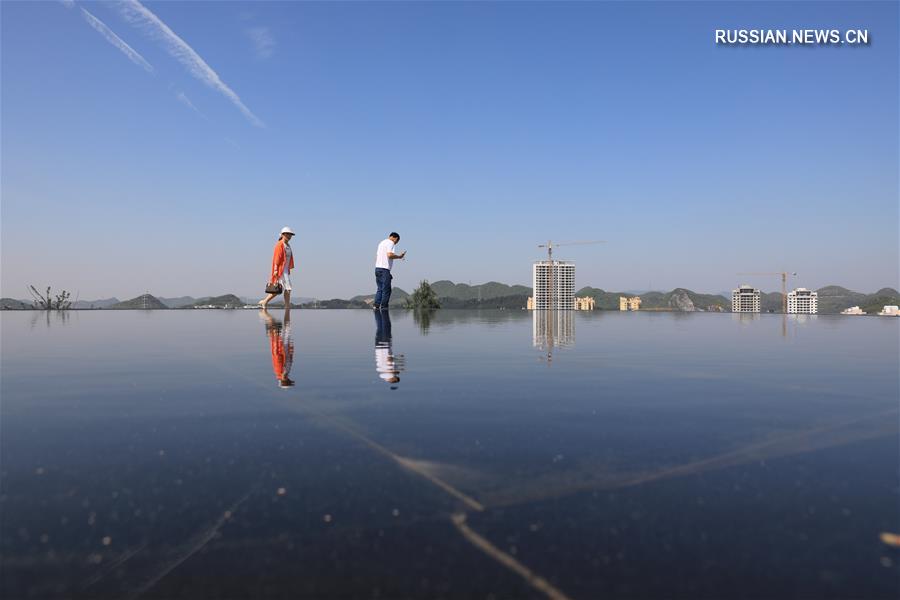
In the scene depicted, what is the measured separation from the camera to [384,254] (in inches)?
Answer: 901

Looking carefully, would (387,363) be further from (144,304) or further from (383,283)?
(144,304)

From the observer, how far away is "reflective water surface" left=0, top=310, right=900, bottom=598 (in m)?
1.99

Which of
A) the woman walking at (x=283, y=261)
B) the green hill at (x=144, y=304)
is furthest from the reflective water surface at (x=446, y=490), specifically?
the green hill at (x=144, y=304)

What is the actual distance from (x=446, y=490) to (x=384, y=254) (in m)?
20.6

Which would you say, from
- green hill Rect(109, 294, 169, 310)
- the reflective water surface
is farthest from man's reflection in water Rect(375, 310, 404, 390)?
green hill Rect(109, 294, 169, 310)

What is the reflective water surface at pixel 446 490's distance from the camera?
1.99 meters

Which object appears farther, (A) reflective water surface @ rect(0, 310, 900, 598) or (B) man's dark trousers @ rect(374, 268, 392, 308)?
(B) man's dark trousers @ rect(374, 268, 392, 308)

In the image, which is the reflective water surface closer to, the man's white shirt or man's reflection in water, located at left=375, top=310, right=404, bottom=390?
man's reflection in water, located at left=375, top=310, right=404, bottom=390

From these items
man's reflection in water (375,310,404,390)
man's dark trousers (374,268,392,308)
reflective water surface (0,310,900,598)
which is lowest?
reflective water surface (0,310,900,598)

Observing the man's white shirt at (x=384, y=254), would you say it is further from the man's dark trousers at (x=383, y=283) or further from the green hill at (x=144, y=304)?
the green hill at (x=144, y=304)

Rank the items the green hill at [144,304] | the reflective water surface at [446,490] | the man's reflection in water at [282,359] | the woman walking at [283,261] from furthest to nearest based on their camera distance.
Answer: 1. the green hill at [144,304]
2. the woman walking at [283,261]
3. the man's reflection in water at [282,359]
4. the reflective water surface at [446,490]

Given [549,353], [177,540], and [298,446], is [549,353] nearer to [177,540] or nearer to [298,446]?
[298,446]

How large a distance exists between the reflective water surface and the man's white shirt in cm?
1674

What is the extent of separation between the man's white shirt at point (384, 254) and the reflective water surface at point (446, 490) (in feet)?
54.9
